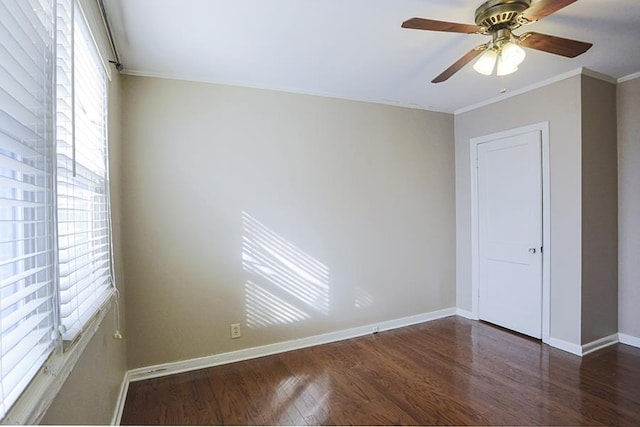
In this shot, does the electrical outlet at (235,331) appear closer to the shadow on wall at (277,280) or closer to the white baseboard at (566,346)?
the shadow on wall at (277,280)

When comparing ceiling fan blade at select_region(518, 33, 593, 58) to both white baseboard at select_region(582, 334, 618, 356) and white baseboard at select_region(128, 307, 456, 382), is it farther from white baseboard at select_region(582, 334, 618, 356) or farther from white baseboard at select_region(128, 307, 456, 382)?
white baseboard at select_region(128, 307, 456, 382)

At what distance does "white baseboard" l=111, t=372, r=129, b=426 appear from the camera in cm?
190

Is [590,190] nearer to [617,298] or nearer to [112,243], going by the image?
[617,298]

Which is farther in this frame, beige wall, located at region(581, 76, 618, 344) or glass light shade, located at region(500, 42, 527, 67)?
beige wall, located at region(581, 76, 618, 344)

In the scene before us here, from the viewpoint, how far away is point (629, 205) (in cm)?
288

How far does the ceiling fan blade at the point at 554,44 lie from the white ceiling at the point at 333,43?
244mm

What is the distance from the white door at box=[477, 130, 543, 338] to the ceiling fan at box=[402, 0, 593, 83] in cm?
141

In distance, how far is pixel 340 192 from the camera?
3.17 meters

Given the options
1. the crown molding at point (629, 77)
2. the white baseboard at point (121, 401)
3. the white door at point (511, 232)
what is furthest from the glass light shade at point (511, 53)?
the white baseboard at point (121, 401)

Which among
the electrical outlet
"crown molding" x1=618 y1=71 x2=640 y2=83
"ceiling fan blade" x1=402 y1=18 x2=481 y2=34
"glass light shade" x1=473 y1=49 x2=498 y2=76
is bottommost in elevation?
the electrical outlet

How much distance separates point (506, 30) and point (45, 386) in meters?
2.45

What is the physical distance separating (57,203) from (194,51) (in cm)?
158

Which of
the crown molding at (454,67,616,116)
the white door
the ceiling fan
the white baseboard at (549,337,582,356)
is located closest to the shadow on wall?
the white door

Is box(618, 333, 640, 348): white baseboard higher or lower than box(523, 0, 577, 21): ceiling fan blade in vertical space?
lower
